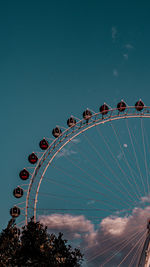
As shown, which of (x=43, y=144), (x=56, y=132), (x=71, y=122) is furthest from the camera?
(x=71, y=122)

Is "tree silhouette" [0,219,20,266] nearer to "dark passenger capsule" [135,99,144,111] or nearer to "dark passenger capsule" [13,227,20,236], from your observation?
"dark passenger capsule" [13,227,20,236]

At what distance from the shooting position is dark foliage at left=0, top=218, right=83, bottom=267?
1784 centimetres

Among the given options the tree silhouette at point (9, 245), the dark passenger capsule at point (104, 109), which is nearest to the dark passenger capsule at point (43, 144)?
the dark passenger capsule at point (104, 109)

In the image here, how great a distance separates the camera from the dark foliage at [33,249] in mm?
17844

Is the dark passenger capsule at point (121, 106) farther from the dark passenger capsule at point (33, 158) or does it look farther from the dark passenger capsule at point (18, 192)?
the dark passenger capsule at point (18, 192)

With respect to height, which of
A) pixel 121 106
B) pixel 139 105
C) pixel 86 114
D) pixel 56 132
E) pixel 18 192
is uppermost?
pixel 121 106

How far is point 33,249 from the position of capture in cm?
1830

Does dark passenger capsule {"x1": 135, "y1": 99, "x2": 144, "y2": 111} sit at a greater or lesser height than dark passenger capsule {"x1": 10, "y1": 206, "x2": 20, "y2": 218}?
greater

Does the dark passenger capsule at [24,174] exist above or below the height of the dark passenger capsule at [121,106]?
below

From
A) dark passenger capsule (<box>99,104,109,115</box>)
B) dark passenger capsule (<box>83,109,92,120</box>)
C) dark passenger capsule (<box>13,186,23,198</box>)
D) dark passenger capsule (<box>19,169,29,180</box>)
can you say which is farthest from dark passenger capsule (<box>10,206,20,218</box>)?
dark passenger capsule (<box>99,104,109,115</box>)

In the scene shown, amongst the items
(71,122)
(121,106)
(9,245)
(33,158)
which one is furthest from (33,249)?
(121,106)

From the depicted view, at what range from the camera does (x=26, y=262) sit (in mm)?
17797

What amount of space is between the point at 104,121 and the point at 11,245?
14237 mm

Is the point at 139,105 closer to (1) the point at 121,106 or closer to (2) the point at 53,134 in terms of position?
(1) the point at 121,106
